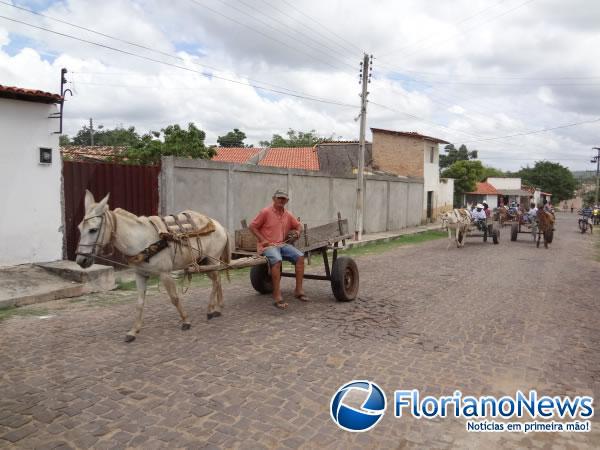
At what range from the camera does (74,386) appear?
13.6 ft

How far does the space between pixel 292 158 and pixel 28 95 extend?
2567 cm

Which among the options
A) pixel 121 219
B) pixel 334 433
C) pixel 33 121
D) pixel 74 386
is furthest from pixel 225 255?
pixel 33 121

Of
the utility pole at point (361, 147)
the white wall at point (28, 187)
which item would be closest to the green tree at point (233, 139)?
Answer: the utility pole at point (361, 147)

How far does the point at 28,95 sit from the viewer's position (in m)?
8.20

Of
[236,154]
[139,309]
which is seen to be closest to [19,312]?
[139,309]

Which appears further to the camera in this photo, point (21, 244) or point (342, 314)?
point (21, 244)

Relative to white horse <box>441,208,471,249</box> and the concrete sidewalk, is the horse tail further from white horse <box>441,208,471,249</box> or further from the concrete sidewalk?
white horse <box>441,208,471,249</box>

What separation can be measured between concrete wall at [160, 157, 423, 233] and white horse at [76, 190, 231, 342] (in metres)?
4.95

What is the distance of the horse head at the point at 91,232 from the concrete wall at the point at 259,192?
18.8 ft

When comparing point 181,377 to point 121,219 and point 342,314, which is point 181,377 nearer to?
point 121,219

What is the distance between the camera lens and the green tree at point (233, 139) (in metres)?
53.5

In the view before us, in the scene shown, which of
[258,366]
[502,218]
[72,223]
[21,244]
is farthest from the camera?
[502,218]

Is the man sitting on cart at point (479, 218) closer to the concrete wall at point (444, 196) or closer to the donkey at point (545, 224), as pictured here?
the donkey at point (545, 224)

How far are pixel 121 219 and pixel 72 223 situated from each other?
4.67m
